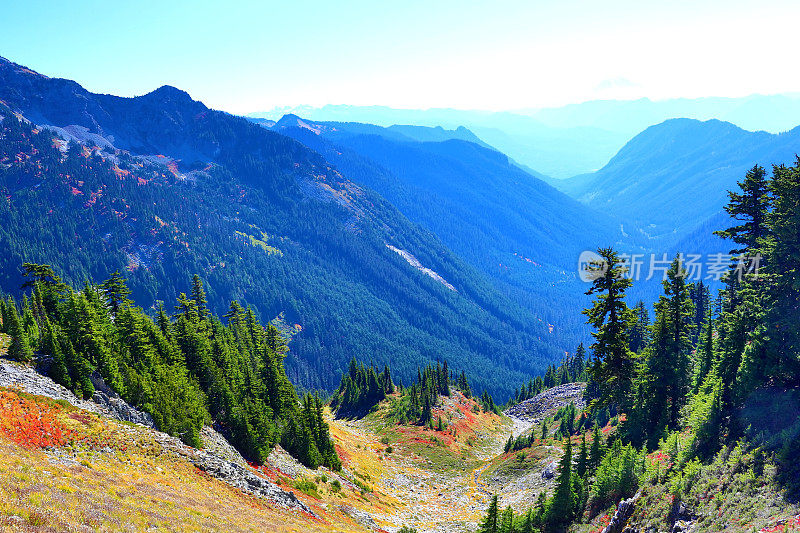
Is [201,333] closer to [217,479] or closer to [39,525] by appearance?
[217,479]

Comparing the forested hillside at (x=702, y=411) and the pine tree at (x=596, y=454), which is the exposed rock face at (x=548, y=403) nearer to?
the pine tree at (x=596, y=454)

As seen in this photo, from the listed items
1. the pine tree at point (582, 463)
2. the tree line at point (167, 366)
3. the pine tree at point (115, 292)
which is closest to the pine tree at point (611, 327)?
the pine tree at point (582, 463)

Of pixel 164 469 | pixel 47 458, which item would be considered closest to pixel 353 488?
pixel 164 469

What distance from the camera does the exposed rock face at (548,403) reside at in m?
105

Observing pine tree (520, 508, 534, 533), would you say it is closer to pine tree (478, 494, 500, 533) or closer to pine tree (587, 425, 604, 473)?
pine tree (478, 494, 500, 533)

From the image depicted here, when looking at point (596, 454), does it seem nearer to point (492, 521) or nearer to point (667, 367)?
point (667, 367)

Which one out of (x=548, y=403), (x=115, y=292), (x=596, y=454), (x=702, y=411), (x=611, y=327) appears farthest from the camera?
(x=548, y=403)

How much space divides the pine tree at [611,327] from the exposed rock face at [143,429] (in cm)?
2732

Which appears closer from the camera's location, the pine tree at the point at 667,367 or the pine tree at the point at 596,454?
the pine tree at the point at 667,367

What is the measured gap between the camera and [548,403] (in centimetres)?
11200

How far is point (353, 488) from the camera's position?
48.5 metres

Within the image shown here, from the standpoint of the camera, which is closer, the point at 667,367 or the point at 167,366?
the point at 667,367

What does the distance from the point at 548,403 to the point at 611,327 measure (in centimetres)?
8963

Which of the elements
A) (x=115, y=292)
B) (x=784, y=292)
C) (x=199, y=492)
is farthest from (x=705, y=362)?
(x=115, y=292)
